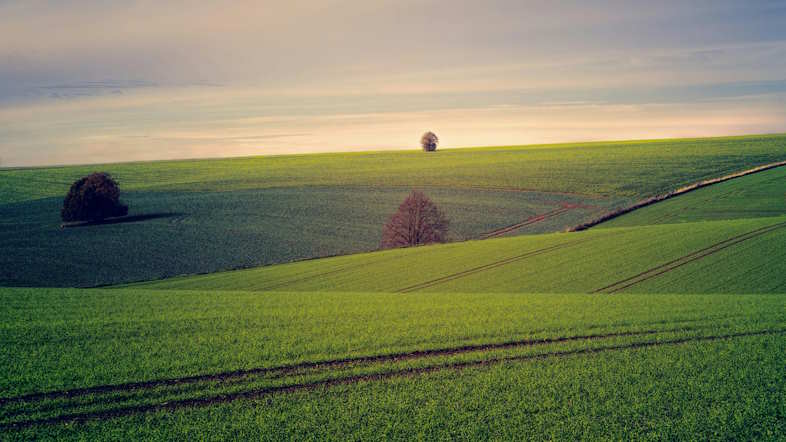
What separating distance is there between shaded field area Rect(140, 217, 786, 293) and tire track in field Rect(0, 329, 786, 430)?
1055cm

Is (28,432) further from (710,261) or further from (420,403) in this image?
(710,261)

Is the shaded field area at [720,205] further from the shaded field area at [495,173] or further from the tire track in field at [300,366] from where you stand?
the tire track in field at [300,366]

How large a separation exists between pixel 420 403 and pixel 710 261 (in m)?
21.6

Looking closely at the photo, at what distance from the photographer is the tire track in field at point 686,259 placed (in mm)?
21812

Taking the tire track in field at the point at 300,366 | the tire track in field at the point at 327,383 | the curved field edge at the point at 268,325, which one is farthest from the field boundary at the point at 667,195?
the tire track in field at the point at 300,366

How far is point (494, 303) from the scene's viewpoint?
50.5 feet

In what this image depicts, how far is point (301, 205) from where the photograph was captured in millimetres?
58062

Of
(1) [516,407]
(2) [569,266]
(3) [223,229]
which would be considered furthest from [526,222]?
(1) [516,407]

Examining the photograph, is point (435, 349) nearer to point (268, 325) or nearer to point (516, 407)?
point (516, 407)

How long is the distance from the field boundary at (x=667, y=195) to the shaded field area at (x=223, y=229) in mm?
3533

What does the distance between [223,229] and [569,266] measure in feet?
109

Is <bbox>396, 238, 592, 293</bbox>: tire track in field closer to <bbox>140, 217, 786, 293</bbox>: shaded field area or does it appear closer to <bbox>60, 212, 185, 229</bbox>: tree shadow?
<bbox>140, 217, 786, 293</bbox>: shaded field area

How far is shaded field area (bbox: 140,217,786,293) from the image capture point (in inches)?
864

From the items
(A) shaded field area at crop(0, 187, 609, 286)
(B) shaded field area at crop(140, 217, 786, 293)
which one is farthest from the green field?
(A) shaded field area at crop(0, 187, 609, 286)
